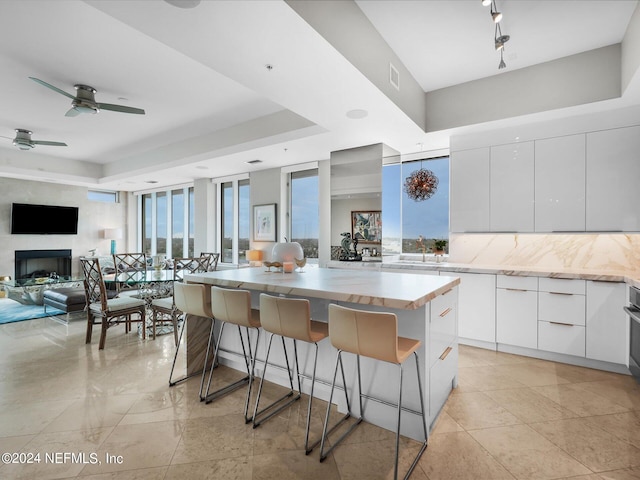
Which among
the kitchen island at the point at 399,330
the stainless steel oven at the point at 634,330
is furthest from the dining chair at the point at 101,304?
the stainless steel oven at the point at 634,330

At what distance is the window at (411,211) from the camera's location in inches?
180

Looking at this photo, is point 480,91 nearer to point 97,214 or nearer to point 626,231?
point 626,231

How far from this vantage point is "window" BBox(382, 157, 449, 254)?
4574mm

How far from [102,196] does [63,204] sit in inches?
40.4

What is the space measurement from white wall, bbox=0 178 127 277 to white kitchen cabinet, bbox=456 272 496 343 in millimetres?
8907

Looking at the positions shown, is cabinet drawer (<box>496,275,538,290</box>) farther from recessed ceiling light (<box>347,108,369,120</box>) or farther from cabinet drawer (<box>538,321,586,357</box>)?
recessed ceiling light (<box>347,108,369,120</box>)

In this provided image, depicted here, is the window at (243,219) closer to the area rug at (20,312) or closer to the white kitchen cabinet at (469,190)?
the area rug at (20,312)

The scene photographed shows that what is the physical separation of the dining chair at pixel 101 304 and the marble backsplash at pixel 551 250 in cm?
420

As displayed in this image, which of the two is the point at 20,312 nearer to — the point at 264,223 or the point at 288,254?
the point at 264,223

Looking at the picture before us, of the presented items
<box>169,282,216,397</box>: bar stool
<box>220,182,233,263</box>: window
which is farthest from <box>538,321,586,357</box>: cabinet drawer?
<box>220,182,233,263</box>: window

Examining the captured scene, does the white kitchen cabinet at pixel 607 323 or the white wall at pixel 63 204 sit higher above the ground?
the white wall at pixel 63 204

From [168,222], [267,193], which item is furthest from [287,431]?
[168,222]

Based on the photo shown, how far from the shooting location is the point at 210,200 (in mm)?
7129

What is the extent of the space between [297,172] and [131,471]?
4884mm
